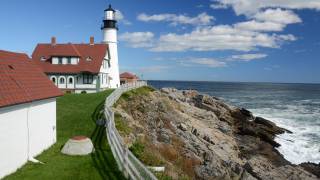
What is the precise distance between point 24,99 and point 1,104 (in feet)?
8.16

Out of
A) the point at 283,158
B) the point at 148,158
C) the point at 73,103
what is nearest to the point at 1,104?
the point at 148,158

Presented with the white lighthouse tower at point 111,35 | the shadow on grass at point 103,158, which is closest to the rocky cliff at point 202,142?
the shadow on grass at point 103,158

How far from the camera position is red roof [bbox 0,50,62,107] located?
1539 cm

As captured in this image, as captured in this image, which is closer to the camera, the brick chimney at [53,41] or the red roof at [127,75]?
the brick chimney at [53,41]

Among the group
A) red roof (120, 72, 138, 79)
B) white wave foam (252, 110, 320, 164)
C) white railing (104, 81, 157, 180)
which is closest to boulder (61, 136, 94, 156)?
white railing (104, 81, 157, 180)

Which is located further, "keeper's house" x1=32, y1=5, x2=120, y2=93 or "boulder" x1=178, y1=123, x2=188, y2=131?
"keeper's house" x1=32, y1=5, x2=120, y2=93

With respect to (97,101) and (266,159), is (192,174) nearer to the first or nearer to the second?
(266,159)

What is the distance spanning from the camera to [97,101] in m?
35.3

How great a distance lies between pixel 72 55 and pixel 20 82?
104 ft

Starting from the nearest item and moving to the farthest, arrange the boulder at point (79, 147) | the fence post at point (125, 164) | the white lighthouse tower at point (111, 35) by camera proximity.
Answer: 1. the fence post at point (125, 164)
2. the boulder at point (79, 147)
3. the white lighthouse tower at point (111, 35)

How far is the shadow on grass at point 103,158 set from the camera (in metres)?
14.3

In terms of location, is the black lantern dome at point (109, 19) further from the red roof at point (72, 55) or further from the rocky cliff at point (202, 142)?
the rocky cliff at point (202, 142)

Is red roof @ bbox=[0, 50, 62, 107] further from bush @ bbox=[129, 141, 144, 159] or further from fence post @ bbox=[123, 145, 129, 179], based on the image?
bush @ bbox=[129, 141, 144, 159]

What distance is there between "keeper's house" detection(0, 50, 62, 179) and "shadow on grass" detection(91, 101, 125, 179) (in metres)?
2.67
